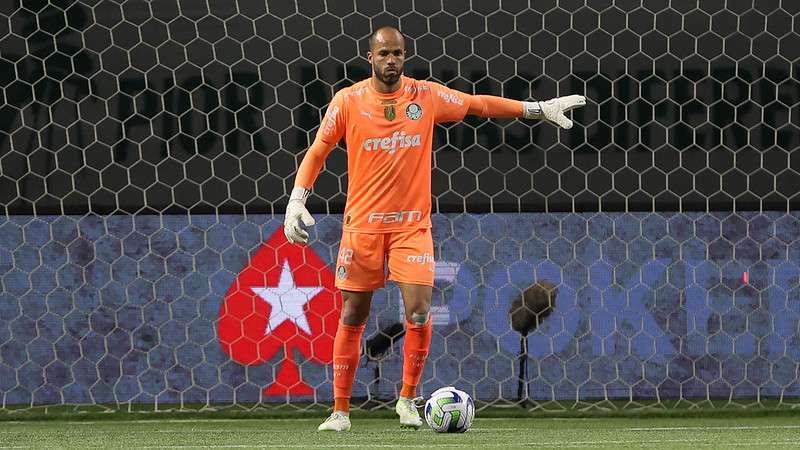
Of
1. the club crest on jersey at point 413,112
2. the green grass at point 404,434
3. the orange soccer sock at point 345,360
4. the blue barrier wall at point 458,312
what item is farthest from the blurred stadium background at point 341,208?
the club crest on jersey at point 413,112

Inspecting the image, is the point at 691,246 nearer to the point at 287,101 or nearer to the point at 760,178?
the point at 760,178

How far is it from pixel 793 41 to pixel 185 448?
2831 millimetres

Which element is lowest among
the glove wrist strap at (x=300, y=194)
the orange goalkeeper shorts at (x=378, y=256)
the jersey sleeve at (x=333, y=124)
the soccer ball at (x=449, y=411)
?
the soccer ball at (x=449, y=411)

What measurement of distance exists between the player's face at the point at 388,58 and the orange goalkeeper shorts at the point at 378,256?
53 cm

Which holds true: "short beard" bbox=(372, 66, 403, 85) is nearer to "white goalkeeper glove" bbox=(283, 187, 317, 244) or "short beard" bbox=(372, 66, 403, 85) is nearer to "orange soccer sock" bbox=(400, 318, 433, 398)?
"white goalkeeper glove" bbox=(283, 187, 317, 244)

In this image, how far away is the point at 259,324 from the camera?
17.1ft

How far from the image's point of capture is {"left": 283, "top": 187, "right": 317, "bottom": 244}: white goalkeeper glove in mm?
4430

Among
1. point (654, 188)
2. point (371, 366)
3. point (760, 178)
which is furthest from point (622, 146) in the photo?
point (371, 366)

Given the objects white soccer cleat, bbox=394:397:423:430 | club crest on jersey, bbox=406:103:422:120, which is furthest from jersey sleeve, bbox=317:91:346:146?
white soccer cleat, bbox=394:397:423:430

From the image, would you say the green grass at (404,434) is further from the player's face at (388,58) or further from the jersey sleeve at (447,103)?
the player's face at (388,58)

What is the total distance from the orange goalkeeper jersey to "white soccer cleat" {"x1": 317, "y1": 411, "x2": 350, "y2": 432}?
641mm

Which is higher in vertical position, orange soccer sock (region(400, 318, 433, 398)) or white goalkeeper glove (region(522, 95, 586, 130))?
white goalkeeper glove (region(522, 95, 586, 130))

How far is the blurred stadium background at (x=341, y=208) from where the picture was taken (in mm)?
5164

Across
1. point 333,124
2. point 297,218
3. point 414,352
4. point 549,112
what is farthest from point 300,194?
point 549,112
